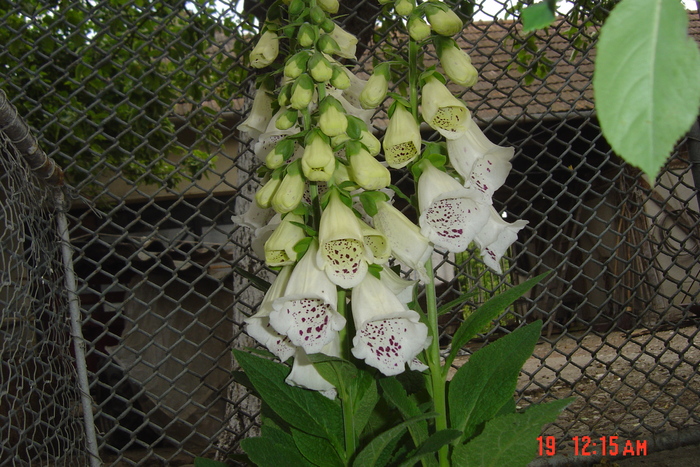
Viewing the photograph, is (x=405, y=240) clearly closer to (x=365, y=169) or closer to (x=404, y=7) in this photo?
(x=365, y=169)

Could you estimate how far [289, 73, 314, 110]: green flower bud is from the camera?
0.84 metres

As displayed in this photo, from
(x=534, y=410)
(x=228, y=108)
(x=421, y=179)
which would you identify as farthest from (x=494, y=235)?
(x=228, y=108)

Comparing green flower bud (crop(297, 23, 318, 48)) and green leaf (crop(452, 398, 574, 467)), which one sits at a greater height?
green flower bud (crop(297, 23, 318, 48))

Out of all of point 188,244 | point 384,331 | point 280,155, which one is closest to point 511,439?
point 384,331

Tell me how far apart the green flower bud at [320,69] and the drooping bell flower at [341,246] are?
177mm

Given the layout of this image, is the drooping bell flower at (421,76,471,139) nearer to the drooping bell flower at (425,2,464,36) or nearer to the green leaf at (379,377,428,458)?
the drooping bell flower at (425,2,464,36)

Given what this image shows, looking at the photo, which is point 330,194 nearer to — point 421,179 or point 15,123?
point 421,179

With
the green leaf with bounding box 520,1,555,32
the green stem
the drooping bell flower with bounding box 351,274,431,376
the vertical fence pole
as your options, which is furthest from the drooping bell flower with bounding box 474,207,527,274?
the vertical fence pole

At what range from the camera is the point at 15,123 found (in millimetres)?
1342

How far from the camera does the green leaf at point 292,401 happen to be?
95 centimetres

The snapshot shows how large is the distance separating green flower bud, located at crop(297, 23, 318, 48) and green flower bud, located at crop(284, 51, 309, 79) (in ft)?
0.05

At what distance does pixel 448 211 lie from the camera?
0.95m

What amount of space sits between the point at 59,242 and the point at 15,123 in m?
0.51

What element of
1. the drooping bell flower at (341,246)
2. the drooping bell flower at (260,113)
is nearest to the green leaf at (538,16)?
the drooping bell flower at (341,246)
